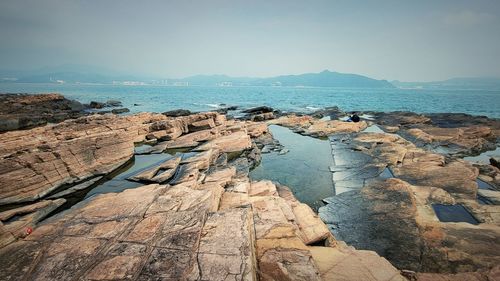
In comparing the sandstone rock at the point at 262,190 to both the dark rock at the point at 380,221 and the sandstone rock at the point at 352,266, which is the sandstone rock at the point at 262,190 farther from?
the sandstone rock at the point at 352,266

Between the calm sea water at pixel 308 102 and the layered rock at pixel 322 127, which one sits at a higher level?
the calm sea water at pixel 308 102

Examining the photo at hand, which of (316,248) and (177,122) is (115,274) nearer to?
(316,248)

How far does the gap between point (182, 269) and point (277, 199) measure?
5110 mm

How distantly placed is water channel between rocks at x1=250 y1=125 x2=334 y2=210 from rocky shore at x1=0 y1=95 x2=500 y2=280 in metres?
0.89

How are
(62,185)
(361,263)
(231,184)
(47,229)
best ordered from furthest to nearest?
(62,185)
(231,184)
(47,229)
(361,263)

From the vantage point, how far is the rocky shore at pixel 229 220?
546cm

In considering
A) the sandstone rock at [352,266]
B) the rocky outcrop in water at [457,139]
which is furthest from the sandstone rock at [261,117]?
the sandstone rock at [352,266]

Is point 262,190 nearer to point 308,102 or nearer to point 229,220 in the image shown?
point 229,220

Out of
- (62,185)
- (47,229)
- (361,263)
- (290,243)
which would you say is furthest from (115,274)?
(62,185)

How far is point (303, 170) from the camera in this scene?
1733cm

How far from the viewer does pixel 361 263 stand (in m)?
6.23

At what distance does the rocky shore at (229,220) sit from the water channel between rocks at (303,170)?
89 centimetres

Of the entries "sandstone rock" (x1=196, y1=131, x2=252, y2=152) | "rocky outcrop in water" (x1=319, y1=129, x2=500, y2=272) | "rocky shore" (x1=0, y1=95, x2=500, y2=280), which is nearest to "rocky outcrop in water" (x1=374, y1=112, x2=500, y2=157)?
"rocky shore" (x1=0, y1=95, x2=500, y2=280)

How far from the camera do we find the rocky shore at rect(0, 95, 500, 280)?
5.46 meters
